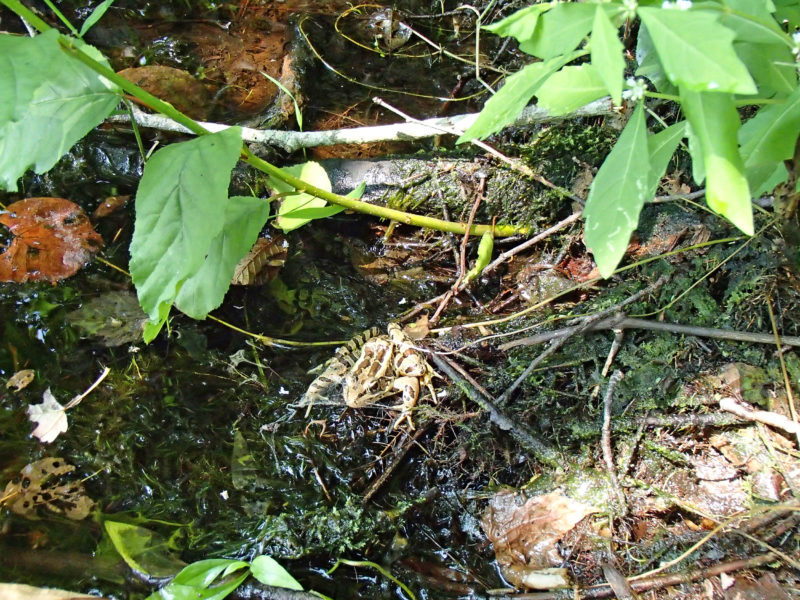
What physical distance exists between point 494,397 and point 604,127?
1475 mm

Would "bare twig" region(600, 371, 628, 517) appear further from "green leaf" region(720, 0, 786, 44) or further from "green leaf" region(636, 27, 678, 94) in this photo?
"green leaf" region(720, 0, 786, 44)

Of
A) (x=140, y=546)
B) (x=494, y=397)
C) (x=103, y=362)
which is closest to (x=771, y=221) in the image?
(x=494, y=397)

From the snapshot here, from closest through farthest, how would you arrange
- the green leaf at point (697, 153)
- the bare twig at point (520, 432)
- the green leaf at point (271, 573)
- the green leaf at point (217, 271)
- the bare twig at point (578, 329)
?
the green leaf at point (697, 153), the green leaf at point (217, 271), the green leaf at point (271, 573), the bare twig at point (520, 432), the bare twig at point (578, 329)

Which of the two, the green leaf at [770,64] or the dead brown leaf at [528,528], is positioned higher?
the green leaf at [770,64]

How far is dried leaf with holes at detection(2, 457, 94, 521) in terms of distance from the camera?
2.30 meters

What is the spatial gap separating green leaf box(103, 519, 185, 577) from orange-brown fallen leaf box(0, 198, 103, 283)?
1444 millimetres

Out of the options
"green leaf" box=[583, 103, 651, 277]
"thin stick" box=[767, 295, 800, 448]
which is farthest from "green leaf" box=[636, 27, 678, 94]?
"thin stick" box=[767, 295, 800, 448]

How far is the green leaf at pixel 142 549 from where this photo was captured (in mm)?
2127

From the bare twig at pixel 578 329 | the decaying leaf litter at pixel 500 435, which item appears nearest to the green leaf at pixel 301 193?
the decaying leaf litter at pixel 500 435

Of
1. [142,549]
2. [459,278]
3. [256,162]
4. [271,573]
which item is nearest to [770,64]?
[256,162]

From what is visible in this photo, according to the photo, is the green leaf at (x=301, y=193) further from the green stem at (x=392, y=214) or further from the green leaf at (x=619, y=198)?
the green leaf at (x=619, y=198)

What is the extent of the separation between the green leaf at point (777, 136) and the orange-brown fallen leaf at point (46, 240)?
302cm

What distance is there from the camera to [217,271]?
1898 millimetres

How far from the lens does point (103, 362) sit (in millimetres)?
2719
